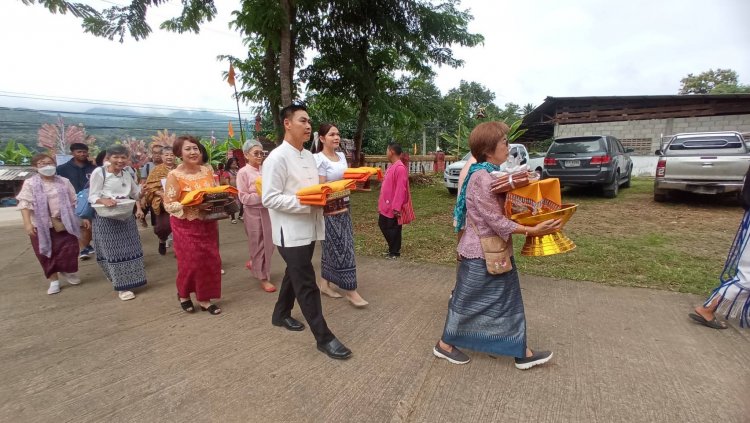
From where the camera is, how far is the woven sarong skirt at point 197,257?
332 centimetres

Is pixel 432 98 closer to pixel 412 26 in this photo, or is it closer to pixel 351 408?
pixel 412 26

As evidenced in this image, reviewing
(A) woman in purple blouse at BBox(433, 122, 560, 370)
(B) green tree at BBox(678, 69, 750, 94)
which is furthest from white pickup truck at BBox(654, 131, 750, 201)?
(B) green tree at BBox(678, 69, 750, 94)

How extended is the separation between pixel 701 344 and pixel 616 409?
1.25m

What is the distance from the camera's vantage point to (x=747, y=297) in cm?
277

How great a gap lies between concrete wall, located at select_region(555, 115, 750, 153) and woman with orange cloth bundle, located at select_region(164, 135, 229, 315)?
18.3 metres

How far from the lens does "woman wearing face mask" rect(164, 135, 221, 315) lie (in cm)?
328

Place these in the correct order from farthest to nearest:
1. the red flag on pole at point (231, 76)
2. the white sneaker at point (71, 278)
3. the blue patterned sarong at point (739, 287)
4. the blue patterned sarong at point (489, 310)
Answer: the red flag on pole at point (231, 76)
the white sneaker at point (71, 278)
the blue patterned sarong at point (739, 287)
the blue patterned sarong at point (489, 310)

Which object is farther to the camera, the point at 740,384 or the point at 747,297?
the point at 747,297

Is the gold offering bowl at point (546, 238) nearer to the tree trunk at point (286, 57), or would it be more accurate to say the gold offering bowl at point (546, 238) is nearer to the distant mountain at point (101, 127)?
the tree trunk at point (286, 57)

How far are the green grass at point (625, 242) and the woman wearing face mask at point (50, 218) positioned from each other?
354 cm

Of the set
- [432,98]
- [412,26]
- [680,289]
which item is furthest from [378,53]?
[680,289]

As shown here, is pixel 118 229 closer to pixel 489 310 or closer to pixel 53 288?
pixel 53 288

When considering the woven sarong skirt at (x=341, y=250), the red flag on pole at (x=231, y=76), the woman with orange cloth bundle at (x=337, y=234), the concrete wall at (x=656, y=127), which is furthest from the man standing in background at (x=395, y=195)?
the concrete wall at (x=656, y=127)

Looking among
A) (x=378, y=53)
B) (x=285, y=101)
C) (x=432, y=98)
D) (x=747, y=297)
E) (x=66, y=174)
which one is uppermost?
(x=378, y=53)
